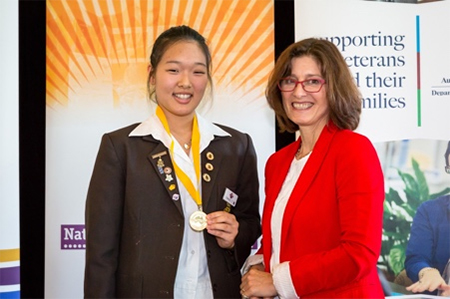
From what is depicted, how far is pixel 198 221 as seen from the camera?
2.20 m

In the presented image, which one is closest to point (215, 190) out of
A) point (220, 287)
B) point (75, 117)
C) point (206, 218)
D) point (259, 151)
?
point (206, 218)

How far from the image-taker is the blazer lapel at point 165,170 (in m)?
2.22

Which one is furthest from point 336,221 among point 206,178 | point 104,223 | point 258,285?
point 104,223

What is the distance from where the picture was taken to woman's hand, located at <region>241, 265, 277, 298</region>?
1956 mm

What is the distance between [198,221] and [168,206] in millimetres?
146

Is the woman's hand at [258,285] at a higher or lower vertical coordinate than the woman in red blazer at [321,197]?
lower

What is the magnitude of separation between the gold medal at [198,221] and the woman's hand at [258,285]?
0.93 feet

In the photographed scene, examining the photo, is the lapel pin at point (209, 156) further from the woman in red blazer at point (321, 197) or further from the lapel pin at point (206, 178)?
the woman in red blazer at point (321, 197)

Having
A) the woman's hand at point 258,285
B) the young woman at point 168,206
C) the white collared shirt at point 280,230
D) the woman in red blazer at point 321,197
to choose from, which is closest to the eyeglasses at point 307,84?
the woman in red blazer at point 321,197

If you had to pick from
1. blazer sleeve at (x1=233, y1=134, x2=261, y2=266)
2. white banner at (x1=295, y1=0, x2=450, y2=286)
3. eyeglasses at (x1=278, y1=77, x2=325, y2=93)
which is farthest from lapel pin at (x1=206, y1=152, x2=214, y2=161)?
white banner at (x1=295, y1=0, x2=450, y2=286)

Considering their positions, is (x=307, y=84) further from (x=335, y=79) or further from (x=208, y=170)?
(x=208, y=170)

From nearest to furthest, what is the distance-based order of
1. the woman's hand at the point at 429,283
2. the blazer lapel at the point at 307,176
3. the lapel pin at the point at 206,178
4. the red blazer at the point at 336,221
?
the red blazer at the point at 336,221 → the blazer lapel at the point at 307,176 → the lapel pin at the point at 206,178 → the woman's hand at the point at 429,283

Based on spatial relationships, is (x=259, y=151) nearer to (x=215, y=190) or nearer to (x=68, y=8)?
(x=215, y=190)

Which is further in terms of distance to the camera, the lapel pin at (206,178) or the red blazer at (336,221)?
the lapel pin at (206,178)
